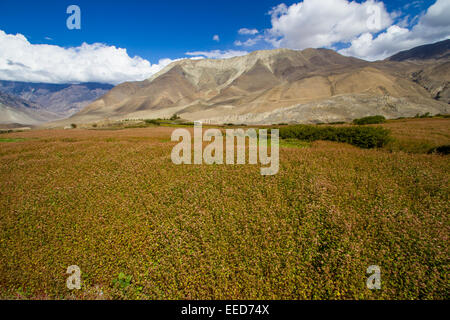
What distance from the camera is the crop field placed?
401cm

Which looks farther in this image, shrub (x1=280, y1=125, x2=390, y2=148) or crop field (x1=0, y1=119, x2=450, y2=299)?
shrub (x1=280, y1=125, x2=390, y2=148)

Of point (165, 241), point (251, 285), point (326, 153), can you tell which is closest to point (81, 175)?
point (165, 241)

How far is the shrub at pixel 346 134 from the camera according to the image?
14391 mm

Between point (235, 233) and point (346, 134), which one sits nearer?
point (235, 233)

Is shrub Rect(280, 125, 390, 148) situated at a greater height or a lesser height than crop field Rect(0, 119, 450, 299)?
greater

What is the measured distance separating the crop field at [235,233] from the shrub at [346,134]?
7021 mm

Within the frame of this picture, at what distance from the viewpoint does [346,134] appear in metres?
17.0

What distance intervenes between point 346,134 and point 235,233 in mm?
16153

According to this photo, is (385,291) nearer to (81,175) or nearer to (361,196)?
(361,196)

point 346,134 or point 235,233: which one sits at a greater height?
point 346,134

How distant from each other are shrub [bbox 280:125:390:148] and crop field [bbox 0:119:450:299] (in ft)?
23.0

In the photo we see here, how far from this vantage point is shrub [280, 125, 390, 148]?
14391mm

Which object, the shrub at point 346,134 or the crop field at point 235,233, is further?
the shrub at point 346,134

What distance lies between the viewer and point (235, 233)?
4988 mm
